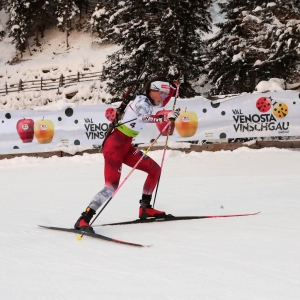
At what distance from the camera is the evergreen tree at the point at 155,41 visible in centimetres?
1805

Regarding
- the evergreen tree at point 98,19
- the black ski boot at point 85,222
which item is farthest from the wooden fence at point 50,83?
the black ski boot at point 85,222

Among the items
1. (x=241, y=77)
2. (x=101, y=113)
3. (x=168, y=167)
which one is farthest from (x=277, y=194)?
(x=241, y=77)

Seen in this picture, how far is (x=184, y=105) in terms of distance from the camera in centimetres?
1280

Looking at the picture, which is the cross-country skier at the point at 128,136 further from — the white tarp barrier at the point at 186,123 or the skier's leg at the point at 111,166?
the white tarp barrier at the point at 186,123

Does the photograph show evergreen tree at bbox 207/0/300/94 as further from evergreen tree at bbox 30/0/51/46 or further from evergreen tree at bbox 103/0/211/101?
evergreen tree at bbox 30/0/51/46

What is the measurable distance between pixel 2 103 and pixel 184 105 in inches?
961

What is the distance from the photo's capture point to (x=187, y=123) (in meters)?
12.9

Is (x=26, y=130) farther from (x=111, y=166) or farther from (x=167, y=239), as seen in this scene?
(x=167, y=239)

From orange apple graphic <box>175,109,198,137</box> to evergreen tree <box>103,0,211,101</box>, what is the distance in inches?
195

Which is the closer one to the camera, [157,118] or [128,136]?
[157,118]

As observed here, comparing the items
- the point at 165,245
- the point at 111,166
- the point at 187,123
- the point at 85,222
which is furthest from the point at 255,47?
the point at 165,245

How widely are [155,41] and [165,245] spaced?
15108mm

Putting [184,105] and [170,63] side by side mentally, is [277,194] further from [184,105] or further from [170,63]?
[170,63]

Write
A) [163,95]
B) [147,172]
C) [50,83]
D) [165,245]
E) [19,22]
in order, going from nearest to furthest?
[165,245] < [163,95] < [147,172] < [50,83] < [19,22]
